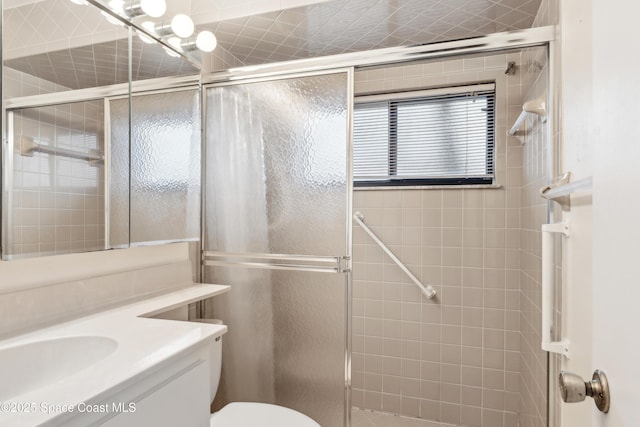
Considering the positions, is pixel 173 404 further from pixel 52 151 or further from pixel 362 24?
pixel 362 24

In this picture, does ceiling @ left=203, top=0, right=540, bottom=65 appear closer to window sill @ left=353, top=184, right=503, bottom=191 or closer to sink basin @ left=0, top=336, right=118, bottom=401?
window sill @ left=353, top=184, right=503, bottom=191

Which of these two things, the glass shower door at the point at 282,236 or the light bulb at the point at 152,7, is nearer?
the light bulb at the point at 152,7

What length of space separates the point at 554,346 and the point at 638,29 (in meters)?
1.01

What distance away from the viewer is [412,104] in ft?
7.68

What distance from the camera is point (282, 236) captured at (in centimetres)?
164

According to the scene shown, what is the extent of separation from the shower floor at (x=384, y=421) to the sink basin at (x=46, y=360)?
173 cm

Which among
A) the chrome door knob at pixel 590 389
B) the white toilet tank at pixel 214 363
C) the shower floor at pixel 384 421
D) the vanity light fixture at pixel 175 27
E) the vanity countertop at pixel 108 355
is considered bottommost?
the shower floor at pixel 384 421

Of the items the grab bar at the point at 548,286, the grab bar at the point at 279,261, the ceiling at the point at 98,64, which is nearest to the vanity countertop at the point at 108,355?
the grab bar at the point at 279,261

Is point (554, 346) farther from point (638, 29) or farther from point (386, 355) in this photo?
point (386, 355)

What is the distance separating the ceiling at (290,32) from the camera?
1.15 metres

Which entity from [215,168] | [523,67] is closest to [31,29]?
[215,168]

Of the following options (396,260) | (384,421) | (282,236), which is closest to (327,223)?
(282,236)

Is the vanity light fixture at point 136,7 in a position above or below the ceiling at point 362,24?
below

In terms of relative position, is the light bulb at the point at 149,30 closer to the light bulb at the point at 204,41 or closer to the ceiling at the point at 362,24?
the light bulb at the point at 204,41
